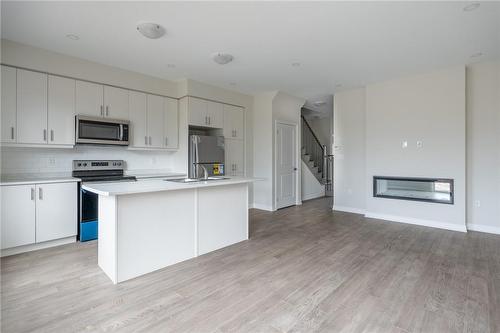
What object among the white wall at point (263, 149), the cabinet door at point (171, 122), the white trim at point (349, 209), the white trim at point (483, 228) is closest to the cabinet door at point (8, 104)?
the cabinet door at point (171, 122)

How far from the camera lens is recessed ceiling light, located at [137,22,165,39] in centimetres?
268

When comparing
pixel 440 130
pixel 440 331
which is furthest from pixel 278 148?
pixel 440 331

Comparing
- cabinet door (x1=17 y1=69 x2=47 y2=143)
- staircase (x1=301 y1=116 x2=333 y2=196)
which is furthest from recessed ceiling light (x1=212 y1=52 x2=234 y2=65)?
staircase (x1=301 y1=116 x2=333 y2=196)

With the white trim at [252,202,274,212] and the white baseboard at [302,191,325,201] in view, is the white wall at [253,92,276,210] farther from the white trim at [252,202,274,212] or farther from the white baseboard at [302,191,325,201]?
the white baseboard at [302,191,325,201]

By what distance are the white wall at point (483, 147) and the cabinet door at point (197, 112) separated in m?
4.46

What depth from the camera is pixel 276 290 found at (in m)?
2.21

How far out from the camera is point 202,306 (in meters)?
1.97

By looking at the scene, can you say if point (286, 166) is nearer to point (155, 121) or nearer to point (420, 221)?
point (420, 221)

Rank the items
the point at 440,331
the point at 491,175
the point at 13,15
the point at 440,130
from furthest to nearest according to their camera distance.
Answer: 1. the point at 440,130
2. the point at 491,175
3. the point at 13,15
4. the point at 440,331

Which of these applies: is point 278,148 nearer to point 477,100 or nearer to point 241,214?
point 241,214

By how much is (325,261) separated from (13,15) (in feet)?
13.7

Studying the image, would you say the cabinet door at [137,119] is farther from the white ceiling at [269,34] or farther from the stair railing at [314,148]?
the stair railing at [314,148]

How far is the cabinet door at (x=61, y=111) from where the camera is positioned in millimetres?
3406

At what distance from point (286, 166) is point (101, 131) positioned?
A: 3823 mm
